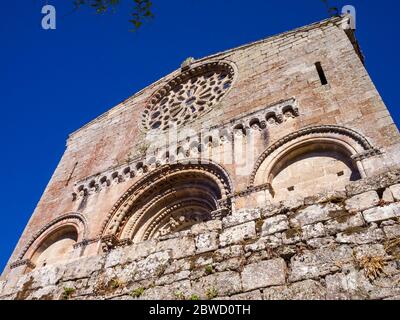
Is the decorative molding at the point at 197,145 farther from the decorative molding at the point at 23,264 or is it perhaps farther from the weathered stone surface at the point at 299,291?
the weathered stone surface at the point at 299,291

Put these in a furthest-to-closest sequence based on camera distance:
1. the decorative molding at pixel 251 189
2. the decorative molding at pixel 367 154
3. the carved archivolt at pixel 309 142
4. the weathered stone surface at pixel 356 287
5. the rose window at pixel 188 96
→ the rose window at pixel 188 96 → the decorative molding at pixel 251 189 → the carved archivolt at pixel 309 142 → the decorative molding at pixel 367 154 → the weathered stone surface at pixel 356 287

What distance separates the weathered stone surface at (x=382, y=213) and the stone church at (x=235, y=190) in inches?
0.5

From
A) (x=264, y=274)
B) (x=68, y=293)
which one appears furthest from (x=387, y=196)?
(x=68, y=293)

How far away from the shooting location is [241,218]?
12.5ft

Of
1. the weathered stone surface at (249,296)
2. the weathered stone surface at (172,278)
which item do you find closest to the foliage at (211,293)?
the weathered stone surface at (249,296)

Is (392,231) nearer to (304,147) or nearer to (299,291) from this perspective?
(299,291)

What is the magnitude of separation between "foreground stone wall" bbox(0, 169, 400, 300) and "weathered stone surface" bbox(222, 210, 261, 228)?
0.03 feet

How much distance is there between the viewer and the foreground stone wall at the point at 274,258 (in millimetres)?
2887

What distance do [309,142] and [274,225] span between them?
5067 mm

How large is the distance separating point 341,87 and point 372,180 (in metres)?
6.14

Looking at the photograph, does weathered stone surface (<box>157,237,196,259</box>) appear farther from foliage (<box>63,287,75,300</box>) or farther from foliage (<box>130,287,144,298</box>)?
foliage (<box>63,287,75,300</box>)

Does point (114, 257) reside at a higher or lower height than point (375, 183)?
lower

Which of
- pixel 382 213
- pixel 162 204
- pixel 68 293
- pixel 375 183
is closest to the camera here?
pixel 382 213

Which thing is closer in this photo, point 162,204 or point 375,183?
point 375,183
